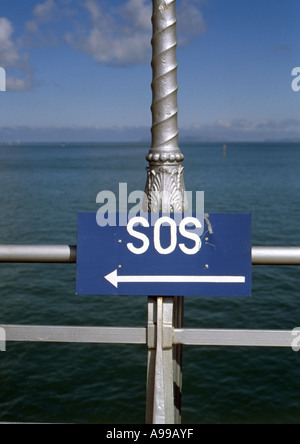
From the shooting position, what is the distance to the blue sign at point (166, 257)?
2.61 metres

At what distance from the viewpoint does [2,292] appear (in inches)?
735

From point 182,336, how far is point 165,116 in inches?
46.7

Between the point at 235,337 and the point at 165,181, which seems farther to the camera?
the point at 165,181

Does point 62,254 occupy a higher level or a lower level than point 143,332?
higher

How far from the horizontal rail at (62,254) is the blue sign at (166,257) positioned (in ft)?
0.20

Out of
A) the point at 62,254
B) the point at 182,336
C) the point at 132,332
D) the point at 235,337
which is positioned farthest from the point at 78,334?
the point at 235,337

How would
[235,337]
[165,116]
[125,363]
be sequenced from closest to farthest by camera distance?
[235,337] < [165,116] < [125,363]

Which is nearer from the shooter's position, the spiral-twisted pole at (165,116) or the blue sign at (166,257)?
the blue sign at (166,257)

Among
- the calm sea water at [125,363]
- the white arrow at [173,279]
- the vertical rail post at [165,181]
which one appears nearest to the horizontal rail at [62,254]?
the white arrow at [173,279]

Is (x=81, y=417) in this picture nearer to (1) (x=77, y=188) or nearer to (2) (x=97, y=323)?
(2) (x=97, y=323)

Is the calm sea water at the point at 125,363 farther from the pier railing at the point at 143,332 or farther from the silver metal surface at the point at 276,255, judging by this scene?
the silver metal surface at the point at 276,255

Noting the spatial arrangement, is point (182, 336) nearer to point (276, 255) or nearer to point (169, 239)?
point (169, 239)

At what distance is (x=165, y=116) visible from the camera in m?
2.79
